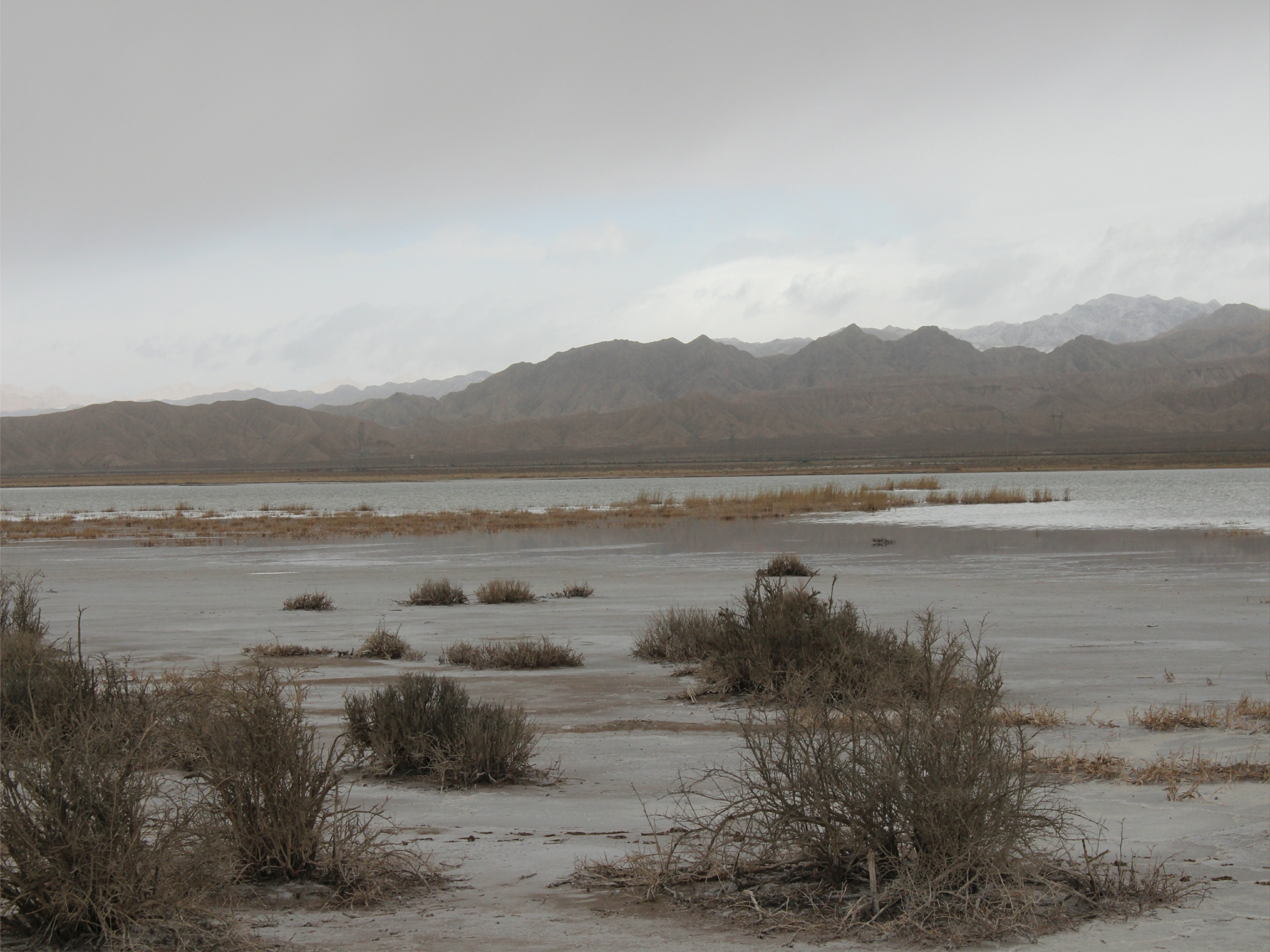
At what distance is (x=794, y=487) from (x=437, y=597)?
205 ft

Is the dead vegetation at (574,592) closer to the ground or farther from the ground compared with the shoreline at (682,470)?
closer to the ground

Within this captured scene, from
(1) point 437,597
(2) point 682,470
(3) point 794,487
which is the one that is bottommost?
(1) point 437,597

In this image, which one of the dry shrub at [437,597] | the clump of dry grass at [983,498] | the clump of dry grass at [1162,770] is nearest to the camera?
the clump of dry grass at [1162,770]

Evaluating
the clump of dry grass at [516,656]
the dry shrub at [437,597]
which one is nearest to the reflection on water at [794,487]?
the dry shrub at [437,597]

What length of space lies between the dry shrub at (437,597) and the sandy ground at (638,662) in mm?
538

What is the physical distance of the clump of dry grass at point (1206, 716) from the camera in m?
8.11

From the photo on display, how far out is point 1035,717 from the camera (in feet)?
27.1

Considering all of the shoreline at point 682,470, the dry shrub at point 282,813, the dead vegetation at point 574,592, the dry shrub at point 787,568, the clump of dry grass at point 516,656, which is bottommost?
the dead vegetation at point 574,592

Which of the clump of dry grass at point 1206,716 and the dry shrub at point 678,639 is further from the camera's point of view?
the dry shrub at point 678,639

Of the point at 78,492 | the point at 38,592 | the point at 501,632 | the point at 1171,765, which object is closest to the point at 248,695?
the point at 1171,765

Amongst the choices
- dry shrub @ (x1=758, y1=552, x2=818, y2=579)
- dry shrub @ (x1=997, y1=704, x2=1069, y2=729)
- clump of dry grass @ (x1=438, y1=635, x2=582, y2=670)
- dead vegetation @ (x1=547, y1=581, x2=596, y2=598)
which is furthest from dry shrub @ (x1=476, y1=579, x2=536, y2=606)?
dry shrub @ (x1=997, y1=704, x2=1069, y2=729)

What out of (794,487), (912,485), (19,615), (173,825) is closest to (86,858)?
(173,825)

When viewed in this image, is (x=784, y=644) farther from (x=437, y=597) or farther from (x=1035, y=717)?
(x=437, y=597)

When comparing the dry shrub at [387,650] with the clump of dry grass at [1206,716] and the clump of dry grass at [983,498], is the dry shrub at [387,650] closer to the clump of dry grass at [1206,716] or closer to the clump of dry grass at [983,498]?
the clump of dry grass at [1206,716]
